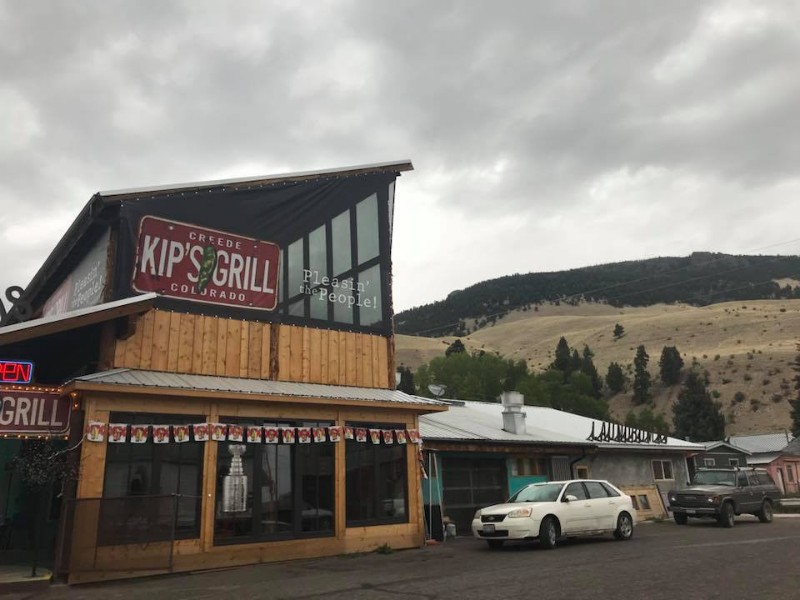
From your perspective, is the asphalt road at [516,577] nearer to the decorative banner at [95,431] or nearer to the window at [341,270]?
the decorative banner at [95,431]

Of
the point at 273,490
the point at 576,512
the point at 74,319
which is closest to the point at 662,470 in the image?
the point at 576,512

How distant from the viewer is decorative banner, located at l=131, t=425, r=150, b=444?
11586mm

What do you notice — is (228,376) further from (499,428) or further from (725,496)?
(725,496)

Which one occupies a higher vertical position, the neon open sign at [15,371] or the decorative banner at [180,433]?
the neon open sign at [15,371]

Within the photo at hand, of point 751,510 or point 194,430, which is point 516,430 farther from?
point 194,430

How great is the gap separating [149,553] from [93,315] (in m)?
4.34

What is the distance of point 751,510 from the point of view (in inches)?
840

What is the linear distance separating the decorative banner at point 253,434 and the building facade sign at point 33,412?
11.0ft

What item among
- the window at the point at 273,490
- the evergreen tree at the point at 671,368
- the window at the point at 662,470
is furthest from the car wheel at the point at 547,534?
the evergreen tree at the point at 671,368

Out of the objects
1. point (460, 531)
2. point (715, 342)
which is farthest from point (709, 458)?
point (715, 342)

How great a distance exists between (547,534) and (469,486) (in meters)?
5.71

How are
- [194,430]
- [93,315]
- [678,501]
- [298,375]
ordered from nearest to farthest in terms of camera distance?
1. [93,315]
2. [194,430]
3. [298,375]
4. [678,501]

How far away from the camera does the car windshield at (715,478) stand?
2131cm

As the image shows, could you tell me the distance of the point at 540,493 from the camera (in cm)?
1509
